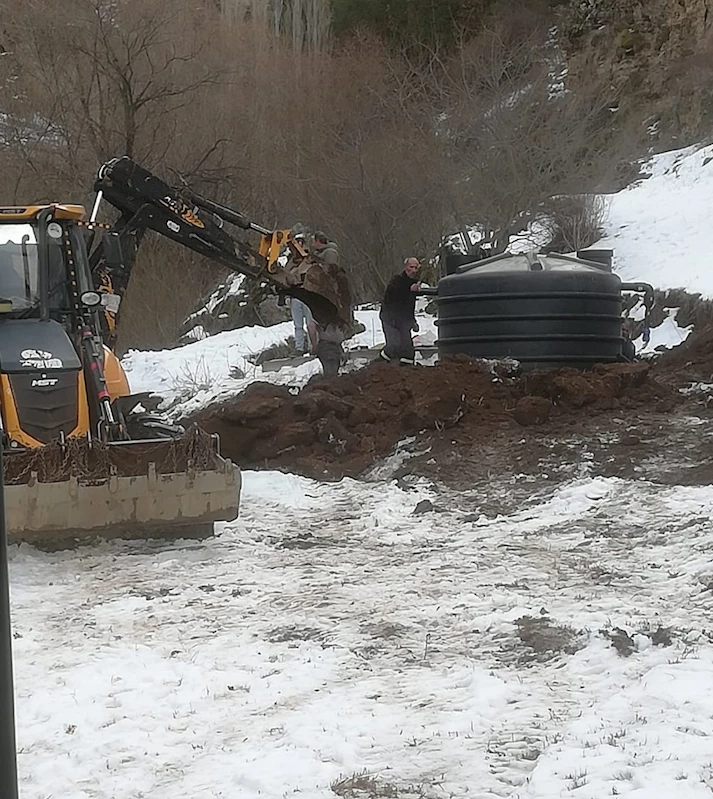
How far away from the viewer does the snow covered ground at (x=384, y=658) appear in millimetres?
3793

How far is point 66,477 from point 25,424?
0.84 m

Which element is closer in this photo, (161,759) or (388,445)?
(161,759)

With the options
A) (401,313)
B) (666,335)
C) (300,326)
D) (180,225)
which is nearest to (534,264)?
(401,313)

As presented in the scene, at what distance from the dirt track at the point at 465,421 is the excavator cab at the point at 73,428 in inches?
59.5

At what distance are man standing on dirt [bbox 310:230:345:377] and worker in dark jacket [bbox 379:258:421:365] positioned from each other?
0.68 m

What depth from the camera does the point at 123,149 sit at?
925 inches

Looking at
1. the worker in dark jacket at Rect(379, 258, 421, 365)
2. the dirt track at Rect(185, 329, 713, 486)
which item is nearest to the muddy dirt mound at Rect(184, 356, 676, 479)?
the dirt track at Rect(185, 329, 713, 486)

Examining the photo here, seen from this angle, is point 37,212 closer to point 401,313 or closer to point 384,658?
point 384,658

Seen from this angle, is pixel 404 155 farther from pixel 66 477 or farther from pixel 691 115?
pixel 66 477

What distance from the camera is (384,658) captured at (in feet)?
16.2

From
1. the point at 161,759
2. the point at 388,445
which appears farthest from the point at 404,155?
the point at 161,759

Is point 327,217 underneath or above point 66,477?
above

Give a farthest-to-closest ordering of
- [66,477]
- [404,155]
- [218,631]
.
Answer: [404,155]
[66,477]
[218,631]

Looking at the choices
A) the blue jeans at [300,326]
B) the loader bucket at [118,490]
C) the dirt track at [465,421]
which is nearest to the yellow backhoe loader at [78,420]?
the loader bucket at [118,490]
